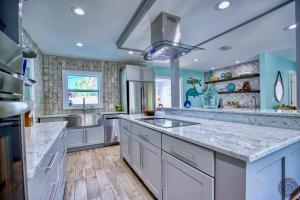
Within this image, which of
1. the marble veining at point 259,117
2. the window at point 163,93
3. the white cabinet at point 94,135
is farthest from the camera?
the window at point 163,93

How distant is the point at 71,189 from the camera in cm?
196

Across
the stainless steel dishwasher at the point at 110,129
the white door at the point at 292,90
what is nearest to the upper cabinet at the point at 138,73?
the stainless steel dishwasher at the point at 110,129

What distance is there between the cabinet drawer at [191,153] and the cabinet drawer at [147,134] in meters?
0.13

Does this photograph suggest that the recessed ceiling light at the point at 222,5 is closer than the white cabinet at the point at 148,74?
Yes

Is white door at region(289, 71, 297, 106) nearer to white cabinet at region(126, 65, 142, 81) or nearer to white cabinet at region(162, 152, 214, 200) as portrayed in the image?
white cabinet at region(126, 65, 142, 81)

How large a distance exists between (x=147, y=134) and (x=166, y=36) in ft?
4.49

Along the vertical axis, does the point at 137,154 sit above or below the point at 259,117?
below

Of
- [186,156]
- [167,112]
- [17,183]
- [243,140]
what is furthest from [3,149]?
[167,112]

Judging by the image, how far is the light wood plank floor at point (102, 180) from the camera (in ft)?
5.99

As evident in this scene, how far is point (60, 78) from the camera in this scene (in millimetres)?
3867

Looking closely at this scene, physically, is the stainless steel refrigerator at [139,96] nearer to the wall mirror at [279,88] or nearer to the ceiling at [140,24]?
the ceiling at [140,24]

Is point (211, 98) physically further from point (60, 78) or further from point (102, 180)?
point (60, 78)

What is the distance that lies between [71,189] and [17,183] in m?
1.85

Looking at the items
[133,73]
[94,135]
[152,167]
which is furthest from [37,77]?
[152,167]
